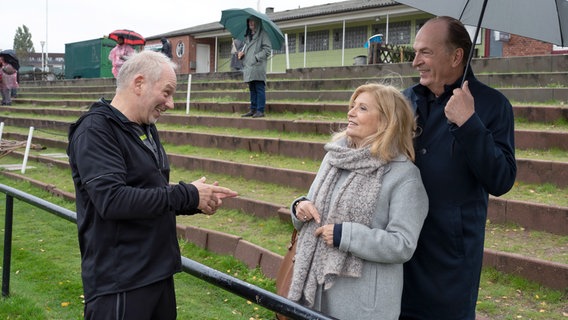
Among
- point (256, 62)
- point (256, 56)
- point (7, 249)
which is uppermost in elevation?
point (256, 56)

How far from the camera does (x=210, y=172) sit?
355 inches

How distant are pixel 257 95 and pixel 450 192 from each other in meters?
9.09

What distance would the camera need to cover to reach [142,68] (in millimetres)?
2248

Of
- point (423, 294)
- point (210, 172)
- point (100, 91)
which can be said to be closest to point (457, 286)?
point (423, 294)

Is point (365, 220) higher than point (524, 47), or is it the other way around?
point (524, 47)

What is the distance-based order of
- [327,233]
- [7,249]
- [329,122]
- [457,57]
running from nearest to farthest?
[327,233]
[457,57]
[7,249]
[329,122]

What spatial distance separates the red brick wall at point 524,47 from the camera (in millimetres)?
16375

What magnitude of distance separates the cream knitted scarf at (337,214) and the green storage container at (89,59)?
3303cm

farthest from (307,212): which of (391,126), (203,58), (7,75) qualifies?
(203,58)

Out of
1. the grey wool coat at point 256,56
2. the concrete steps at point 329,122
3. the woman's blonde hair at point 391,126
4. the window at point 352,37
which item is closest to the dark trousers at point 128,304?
the woman's blonde hair at point 391,126

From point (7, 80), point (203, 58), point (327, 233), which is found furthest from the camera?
point (203, 58)

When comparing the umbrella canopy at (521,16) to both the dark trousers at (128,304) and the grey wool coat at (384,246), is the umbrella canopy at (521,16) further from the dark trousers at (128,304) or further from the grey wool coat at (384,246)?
the dark trousers at (128,304)

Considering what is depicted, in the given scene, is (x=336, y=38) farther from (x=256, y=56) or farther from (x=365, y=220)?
(x=365, y=220)

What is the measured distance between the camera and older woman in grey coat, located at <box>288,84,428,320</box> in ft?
7.20
